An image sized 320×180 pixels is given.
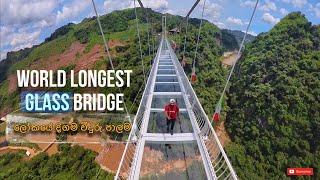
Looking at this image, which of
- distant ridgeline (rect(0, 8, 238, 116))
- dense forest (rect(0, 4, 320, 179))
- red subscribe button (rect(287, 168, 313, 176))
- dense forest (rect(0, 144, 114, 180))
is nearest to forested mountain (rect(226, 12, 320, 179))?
dense forest (rect(0, 4, 320, 179))

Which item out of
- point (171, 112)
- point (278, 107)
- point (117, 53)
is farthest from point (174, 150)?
point (117, 53)

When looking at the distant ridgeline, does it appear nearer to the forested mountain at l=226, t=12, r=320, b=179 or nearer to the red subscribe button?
the forested mountain at l=226, t=12, r=320, b=179

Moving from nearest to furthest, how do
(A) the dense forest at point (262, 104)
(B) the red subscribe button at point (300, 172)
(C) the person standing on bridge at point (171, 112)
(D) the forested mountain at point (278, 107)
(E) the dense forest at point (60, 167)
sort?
(C) the person standing on bridge at point (171, 112) → (E) the dense forest at point (60, 167) → (B) the red subscribe button at point (300, 172) → (A) the dense forest at point (262, 104) → (D) the forested mountain at point (278, 107)

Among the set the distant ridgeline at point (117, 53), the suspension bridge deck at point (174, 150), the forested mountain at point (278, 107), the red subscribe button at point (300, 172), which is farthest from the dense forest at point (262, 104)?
the suspension bridge deck at point (174, 150)

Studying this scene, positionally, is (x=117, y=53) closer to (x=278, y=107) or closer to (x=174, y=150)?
(x=278, y=107)

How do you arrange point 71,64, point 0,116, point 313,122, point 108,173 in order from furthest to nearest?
point 71,64 → point 0,116 → point 313,122 → point 108,173

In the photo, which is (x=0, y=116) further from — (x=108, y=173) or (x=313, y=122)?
(x=313, y=122)

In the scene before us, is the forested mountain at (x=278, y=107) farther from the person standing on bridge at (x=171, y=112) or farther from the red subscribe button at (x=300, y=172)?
the person standing on bridge at (x=171, y=112)

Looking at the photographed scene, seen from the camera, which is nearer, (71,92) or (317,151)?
(317,151)

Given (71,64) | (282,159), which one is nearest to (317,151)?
(282,159)
